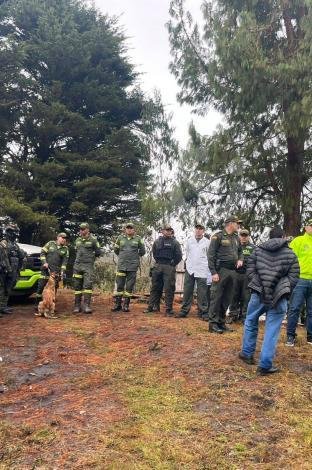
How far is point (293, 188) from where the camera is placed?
1269cm

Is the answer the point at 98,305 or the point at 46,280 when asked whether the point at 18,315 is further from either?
the point at 98,305

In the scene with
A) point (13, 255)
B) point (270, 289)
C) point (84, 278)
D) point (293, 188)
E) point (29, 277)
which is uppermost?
point (293, 188)

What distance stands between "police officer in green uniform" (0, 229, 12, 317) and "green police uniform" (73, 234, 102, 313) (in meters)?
1.40

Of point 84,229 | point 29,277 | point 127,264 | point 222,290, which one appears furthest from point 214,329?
point 29,277

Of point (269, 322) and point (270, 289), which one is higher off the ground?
point (270, 289)

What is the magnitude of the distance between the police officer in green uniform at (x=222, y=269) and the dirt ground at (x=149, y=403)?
0.32m

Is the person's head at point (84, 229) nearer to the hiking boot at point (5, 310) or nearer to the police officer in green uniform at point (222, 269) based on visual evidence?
the hiking boot at point (5, 310)

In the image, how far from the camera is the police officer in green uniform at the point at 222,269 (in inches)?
293

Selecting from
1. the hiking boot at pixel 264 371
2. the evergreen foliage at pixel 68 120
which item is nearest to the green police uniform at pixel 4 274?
the hiking boot at pixel 264 371

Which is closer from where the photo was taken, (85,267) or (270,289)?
(270,289)

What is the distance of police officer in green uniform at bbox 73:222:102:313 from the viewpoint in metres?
9.74

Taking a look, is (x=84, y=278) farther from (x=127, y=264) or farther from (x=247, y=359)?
(x=247, y=359)

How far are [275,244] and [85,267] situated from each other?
5.03m

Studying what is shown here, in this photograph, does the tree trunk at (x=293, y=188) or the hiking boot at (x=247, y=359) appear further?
the tree trunk at (x=293, y=188)
